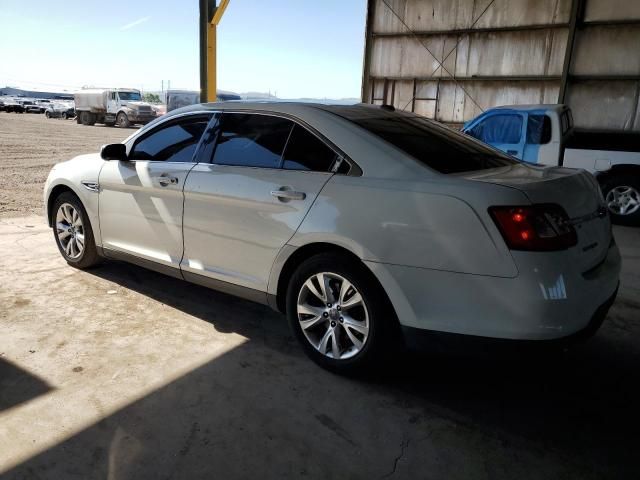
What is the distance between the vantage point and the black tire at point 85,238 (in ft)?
14.6

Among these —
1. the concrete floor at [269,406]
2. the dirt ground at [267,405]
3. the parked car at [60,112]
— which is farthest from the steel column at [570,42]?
the parked car at [60,112]

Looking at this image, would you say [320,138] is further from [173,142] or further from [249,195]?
[173,142]

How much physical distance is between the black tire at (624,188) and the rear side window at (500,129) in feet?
4.76

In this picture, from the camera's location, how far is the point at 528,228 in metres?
A: 2.29

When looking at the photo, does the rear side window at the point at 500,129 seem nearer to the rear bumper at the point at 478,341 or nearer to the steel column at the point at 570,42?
the steel column at the point at 570,42

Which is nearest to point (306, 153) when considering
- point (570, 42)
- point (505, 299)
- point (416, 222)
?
point (416, 222)

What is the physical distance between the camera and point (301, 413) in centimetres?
261

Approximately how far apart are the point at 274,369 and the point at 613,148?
6935 mm

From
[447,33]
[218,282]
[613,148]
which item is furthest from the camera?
[447,33]

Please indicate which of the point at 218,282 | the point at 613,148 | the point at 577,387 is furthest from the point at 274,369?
the point at 613,148

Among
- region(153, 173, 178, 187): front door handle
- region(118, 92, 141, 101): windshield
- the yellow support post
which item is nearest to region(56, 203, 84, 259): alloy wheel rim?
region(153, 173, 178, 187): front door handle

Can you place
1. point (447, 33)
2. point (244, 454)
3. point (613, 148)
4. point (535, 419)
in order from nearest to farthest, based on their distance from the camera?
point (244, 454), point (535, 419), point (613, 148), point (447, 33)

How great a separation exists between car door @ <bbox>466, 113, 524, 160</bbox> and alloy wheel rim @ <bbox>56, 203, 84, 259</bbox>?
19.4ft

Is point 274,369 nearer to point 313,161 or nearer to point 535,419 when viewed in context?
point 313,161
